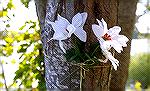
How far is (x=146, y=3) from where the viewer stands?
1.18 m

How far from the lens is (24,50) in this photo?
4.49 feet

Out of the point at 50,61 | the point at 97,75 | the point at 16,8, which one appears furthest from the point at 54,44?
the point at 16,8

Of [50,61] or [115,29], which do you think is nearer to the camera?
[115,29]

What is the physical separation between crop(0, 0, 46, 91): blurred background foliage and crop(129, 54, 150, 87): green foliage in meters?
0.43

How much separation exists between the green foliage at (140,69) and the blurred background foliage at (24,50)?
431mm

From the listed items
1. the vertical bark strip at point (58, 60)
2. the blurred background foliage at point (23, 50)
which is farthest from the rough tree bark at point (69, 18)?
the blurred background foliage at point (23, 50)

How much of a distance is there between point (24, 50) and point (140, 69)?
591 millimetres

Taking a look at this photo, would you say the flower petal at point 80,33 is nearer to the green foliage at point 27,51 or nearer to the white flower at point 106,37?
the white flower at point 106,37

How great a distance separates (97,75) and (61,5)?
28 centimetres

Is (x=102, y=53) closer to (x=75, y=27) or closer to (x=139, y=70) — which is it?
(x=75, y=27)

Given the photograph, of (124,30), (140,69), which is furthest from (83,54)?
(140,69)

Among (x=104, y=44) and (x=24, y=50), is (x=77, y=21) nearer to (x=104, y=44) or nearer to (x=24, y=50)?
(x=104, y=44)

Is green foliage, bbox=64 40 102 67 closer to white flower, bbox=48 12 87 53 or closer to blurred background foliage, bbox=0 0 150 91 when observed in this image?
white flower, bbox=48 12 87 53

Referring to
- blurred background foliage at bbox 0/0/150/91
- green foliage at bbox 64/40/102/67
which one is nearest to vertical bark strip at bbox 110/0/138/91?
blurred background foliage at bbox 0/0/150/91
